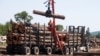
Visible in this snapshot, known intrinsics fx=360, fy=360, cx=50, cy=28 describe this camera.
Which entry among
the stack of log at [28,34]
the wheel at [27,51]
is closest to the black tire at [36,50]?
the stack of log at [28,34]

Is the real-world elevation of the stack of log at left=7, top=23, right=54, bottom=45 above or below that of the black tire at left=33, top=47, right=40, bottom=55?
above

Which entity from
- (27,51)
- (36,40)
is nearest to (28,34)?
(36,40)

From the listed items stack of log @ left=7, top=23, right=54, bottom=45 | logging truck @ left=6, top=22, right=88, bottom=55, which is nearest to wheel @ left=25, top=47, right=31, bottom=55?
logging truck @ left=6, top=22, right=88, bottom=55

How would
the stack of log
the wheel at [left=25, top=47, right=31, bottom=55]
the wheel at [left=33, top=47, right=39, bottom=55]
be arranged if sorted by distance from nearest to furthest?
the wheel at [left=25, top=47, right=31, bottom=55], the stack of log, the wheel at [left=33, top=47, right=39, bottom=55]

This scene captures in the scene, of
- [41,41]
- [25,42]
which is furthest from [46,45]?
[25,42]

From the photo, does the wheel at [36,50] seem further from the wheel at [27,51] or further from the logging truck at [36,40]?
the wheel at [27,51]

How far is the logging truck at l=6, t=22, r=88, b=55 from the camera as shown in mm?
27188

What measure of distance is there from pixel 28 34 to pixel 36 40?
106 cm

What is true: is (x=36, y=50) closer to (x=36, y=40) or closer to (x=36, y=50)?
(x=36, y=50)

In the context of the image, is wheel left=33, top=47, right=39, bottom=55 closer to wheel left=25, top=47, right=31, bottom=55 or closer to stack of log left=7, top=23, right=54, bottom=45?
stack of log left=7, top=23, right=54, bottom=45

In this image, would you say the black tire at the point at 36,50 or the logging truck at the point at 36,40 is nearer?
the logging truck at the point at 36,40

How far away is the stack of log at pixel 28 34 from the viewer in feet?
89.0

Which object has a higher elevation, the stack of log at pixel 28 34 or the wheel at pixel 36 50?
the stack of log at pixel 28 34

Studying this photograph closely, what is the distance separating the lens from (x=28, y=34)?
2752cm
